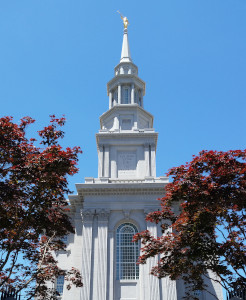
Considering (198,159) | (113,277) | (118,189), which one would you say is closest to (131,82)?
(118,189)

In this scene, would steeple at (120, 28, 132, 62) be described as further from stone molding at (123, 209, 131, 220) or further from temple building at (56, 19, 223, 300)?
stone molding at (123, 209, 131, 220)

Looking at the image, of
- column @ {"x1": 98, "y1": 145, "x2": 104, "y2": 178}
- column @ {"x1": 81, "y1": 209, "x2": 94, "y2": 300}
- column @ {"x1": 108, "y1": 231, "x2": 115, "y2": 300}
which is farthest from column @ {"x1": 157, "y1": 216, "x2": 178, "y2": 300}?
column @ {"x1": 98, "y1": 145, "x2": 104, "y2": 178}

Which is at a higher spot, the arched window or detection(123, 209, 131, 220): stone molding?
detection(123, 209, 131, 220): stone molding

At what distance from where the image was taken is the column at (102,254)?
85.0ft

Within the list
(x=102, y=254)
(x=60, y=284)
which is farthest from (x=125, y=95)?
(x=60, y=284)

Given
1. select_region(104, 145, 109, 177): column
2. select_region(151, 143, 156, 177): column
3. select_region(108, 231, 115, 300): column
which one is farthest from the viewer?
select_region(104, 145, 109, 177): column

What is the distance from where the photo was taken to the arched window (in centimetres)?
2712

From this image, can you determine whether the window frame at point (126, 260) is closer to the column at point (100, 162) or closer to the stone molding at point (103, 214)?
the stone molding at point (103, 214)

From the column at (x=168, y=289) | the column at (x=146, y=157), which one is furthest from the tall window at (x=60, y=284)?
the column at (x=146, y=157)

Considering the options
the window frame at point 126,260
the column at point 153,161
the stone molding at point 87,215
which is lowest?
the window frame at point 126,260

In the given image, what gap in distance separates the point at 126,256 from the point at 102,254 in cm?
194

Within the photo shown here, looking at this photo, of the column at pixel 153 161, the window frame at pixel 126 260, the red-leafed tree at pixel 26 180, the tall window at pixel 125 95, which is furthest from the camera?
the tall window at pixel 125 95

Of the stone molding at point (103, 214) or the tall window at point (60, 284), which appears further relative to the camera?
the tall window at point (60, 284)

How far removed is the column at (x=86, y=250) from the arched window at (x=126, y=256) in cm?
227
